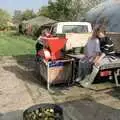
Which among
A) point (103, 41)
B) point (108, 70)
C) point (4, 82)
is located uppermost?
point (103, 41)

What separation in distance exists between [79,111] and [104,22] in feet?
26.4

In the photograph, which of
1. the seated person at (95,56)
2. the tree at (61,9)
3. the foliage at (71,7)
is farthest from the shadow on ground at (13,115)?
the tree at (61,9)

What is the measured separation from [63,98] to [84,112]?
126cm

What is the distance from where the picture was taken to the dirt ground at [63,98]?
23.1 feet

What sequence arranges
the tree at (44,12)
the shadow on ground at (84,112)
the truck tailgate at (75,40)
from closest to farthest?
1. the shadow on ground at (84,112)
2. the truck tailgate at (75,40)
3. the tree at (44,12)

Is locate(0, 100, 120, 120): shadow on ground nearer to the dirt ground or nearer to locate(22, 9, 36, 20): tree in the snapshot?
the dirt ground

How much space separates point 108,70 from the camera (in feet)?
30.0

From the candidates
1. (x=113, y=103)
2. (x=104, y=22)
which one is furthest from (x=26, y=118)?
(x=104, y=22)

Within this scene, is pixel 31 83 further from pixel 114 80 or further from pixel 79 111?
pixel 79 111

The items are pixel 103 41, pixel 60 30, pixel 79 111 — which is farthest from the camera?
pixel 60 30

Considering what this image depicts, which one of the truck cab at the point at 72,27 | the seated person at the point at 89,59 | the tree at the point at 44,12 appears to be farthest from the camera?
the tree at the point at 44,12

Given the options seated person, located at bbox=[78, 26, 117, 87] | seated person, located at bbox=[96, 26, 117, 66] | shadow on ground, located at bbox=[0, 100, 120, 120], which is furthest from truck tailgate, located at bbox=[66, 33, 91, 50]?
shadow on ground, located at bbox=[0, 100, 120, 120]

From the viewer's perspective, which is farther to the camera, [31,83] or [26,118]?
[31,83]

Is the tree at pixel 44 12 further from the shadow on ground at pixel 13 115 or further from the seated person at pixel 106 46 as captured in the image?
the shadow on ground at pixel 13 115
